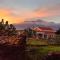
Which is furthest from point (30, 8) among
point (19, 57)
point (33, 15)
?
point (19, 57)

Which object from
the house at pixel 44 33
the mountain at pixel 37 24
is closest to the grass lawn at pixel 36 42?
the house at pixel 44 33

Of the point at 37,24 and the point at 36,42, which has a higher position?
the point at 37,24

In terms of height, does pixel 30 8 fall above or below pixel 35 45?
above

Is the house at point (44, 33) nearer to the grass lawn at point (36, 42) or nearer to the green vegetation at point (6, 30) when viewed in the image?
the grass lawn at point (36, 42)

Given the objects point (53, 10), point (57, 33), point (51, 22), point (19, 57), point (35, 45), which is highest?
point (53, 10)

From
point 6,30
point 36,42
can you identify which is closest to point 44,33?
point 36,42

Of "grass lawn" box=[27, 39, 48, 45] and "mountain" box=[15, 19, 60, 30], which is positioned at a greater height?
"mountain" box=[15, 19, 60, 30]

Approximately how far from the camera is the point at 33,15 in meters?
1.71

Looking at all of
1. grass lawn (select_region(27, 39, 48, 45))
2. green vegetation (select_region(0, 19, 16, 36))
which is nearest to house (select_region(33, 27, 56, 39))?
grass lawn (select_region(27, 39, 48, 45))

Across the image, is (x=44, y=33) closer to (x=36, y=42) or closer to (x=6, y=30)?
(x=36, y=42)

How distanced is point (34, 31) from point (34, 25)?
8 centimetres

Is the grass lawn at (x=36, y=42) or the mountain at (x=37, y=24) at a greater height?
the mountain at (x=37, y=24)

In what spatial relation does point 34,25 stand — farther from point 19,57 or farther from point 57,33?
point 19,57

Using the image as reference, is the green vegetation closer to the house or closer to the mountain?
the mountain
